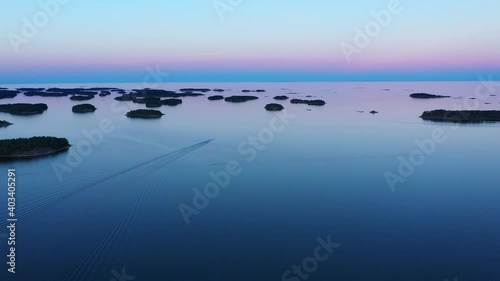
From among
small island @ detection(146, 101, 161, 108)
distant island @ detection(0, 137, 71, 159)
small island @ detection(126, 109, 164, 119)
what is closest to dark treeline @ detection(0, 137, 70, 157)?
distant island @ detection(0, 137, 71, 159)

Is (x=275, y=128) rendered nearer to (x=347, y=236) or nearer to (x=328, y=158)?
(x=328, y=158)

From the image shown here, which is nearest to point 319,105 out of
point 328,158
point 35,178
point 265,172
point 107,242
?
point 328,158

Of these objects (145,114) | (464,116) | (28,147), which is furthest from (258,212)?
(464,116)

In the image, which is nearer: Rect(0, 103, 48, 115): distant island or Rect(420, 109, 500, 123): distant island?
Rect(420, 109, 500, 123): distant island

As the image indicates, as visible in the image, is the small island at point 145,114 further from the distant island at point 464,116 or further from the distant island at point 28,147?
the distant island at point 464,116

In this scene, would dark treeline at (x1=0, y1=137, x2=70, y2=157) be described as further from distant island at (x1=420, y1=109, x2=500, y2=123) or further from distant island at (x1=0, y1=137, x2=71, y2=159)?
distant island at (x1=420, y1=109, x2=500, y2=123)

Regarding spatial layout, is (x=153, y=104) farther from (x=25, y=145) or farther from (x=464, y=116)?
(x=464, y=116)
